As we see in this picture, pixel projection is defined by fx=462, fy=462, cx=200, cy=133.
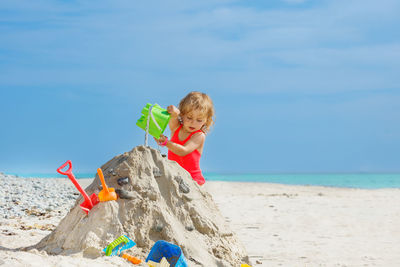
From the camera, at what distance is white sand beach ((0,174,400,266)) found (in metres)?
5.15

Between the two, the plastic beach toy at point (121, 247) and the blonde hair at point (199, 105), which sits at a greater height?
the blonde hair at point (199, 105)

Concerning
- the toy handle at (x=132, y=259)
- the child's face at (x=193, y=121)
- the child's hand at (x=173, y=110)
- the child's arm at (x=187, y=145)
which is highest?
the child's hand at (x=173, y=110)

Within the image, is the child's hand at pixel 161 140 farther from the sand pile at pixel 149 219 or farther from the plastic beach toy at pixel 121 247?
the plastic beach toy at pixel 121 247

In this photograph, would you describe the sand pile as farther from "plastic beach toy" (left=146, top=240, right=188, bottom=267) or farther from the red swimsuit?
the red swimsuit

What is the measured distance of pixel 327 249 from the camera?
670 centimetres

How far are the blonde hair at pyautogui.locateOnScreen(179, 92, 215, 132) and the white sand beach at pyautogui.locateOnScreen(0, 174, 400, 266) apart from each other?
186 centimetres

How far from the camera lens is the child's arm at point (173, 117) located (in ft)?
15.2

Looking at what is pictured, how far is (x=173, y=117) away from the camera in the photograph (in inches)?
195

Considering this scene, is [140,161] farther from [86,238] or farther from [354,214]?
[354,214]

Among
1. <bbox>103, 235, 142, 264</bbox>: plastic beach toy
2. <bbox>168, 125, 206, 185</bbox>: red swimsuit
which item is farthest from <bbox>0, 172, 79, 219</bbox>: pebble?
<bbox>103, 235, 142, 264</bbox>: plastic beach toy

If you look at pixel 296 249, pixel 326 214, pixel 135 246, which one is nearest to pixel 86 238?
pixel 135 246

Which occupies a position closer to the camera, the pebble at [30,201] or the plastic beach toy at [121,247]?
the plastic beach toy at [121,247]

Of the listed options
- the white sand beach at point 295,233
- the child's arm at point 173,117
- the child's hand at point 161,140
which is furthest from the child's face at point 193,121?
the white sand beach at point 295,233

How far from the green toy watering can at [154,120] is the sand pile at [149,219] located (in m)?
0.24
